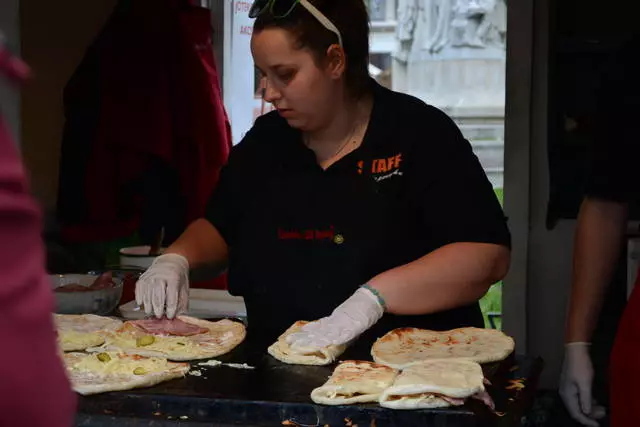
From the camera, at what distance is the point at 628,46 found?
6.93 ft

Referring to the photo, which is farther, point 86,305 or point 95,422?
point 86,305

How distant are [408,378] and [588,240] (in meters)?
0.72

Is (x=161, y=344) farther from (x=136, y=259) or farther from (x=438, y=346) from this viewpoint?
(x=136, y=259)

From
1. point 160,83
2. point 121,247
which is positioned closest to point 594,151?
point 160,83

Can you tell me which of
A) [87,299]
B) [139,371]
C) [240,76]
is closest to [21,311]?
[139,371]

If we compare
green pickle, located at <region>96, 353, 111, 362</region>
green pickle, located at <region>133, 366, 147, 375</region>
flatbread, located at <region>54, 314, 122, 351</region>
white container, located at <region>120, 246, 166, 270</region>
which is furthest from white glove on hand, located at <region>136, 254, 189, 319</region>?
white container, located at <region>120, 246, 166, 270</region>

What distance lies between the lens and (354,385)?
1.82m

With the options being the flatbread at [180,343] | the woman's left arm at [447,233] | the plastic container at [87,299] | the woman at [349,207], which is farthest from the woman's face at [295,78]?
the plastic container at [87,299]

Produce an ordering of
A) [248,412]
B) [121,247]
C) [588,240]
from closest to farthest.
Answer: [248,412], [588,240], [121,247]

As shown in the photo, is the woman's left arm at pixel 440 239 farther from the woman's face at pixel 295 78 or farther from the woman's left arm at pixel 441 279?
the woman's face at pixel 295 78

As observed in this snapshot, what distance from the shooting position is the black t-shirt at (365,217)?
2338 millimetres

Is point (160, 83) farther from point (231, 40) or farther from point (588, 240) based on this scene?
point (588, 240)

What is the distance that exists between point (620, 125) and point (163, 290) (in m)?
1.23

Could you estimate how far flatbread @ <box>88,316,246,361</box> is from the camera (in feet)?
7.14
